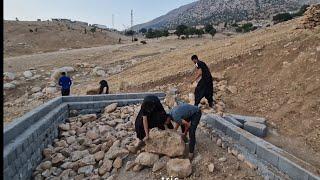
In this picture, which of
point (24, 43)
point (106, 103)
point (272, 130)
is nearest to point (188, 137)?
point (272, 130)

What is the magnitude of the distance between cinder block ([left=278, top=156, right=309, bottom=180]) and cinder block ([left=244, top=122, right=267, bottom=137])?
2565mm

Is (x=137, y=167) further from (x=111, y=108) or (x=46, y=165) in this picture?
(x=111, y=108)

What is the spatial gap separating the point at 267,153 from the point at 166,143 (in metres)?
1.71

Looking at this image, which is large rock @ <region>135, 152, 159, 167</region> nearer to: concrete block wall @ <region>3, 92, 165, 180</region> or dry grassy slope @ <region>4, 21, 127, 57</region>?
concrete block wall @ <region>3, 92, 165, 180</region>

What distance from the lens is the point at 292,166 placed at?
618 cm

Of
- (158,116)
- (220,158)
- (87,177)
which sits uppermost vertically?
(158,116)

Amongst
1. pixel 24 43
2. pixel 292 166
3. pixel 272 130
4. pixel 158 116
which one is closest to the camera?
pixel 292 166

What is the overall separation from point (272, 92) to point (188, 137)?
4493 mm

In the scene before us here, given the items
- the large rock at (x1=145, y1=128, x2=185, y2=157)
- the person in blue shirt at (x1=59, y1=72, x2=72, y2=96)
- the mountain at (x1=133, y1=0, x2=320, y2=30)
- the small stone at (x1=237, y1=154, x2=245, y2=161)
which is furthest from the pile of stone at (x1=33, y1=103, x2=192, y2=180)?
the mountain at (x1=133, y1=0, x2=320, y2=30)

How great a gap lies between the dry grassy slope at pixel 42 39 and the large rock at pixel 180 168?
31.6m

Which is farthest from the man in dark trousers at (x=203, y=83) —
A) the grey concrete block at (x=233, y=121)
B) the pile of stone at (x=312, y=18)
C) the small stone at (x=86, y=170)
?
the pile of stone at (x=312, y=18)

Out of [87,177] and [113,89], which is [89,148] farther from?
[113,89]

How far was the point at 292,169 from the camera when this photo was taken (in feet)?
20.3

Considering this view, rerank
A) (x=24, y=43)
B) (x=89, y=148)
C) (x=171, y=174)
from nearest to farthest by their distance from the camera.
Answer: (x=171, y=174)
(x=89, y=148)
(x=24, y=43)
